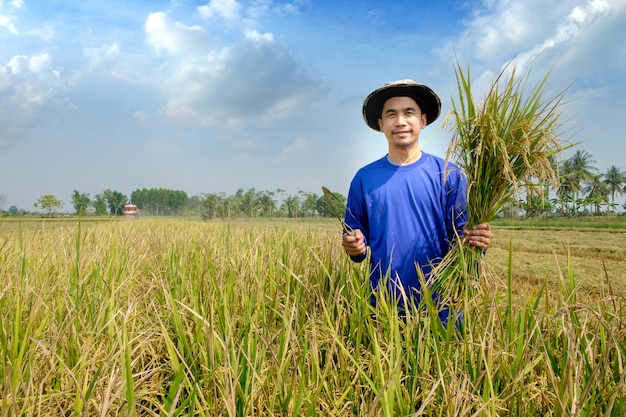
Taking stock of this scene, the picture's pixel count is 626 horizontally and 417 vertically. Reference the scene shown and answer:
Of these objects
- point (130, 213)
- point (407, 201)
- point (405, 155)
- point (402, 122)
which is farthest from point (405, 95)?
point (130, 213)

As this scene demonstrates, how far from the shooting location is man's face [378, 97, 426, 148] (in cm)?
183

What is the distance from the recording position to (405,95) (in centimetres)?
192

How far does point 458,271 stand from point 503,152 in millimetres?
481

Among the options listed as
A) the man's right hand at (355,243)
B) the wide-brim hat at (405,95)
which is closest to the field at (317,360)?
the man's right hand at (355,243)

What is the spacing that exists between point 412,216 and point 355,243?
1.06ft

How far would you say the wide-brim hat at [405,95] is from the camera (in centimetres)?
186

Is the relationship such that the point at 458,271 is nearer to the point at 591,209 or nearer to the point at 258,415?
the point at 258,415

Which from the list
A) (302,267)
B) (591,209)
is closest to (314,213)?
(302,267)

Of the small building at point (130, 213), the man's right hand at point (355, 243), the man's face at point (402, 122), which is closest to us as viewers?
the man's right hand at point (355, 243)

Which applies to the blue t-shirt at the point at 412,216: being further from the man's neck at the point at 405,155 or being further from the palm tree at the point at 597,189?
the palm tree at the point at 597,189

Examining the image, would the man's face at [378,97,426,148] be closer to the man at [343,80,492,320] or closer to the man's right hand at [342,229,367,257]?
the man at [343,80,492,320]

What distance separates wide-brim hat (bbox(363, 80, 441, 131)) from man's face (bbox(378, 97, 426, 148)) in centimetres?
6

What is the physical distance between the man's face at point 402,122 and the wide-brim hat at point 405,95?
6 cm

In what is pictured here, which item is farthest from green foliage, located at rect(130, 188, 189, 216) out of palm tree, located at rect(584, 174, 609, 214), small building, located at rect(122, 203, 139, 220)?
palm tree, located at rect(584, 174, 609, 214)
